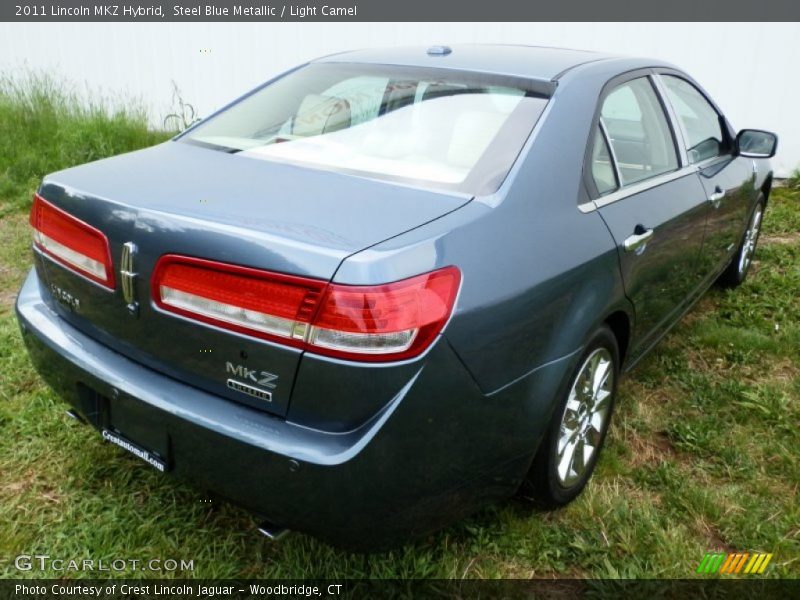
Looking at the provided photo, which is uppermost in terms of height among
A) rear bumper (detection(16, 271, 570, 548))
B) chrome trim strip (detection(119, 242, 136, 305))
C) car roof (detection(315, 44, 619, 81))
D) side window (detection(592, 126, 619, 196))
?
car roof (detection(315, 44, 619, 81))

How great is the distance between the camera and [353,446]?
163 centimetres

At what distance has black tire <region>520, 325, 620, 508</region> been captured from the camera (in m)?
2.18

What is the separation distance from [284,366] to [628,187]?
1553 millimetres

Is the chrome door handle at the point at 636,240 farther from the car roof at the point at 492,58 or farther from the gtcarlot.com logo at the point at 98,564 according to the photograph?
the gtcarlot.com logo at the point at 98,564

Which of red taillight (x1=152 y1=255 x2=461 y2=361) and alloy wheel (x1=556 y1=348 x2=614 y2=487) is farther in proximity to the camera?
alloy wheel (x1=556 y1=348 x2=614 y2=487)

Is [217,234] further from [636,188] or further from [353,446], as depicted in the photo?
[636,188]

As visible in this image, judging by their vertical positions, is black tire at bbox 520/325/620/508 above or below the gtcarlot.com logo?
above

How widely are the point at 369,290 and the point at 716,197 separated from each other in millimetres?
2385

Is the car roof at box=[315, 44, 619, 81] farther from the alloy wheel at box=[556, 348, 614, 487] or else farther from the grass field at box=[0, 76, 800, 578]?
the grass field at box=[0, 76, 800, 578]

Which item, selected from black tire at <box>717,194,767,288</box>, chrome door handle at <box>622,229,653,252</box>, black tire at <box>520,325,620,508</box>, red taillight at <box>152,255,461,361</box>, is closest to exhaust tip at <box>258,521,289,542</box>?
red taillight at <box>152,255,461,361</box>

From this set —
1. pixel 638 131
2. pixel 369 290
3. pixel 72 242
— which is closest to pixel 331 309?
pixel 369 290

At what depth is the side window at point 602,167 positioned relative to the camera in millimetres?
2377

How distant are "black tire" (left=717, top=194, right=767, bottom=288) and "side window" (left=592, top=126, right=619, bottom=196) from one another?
2193mm

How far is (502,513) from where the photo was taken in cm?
237
